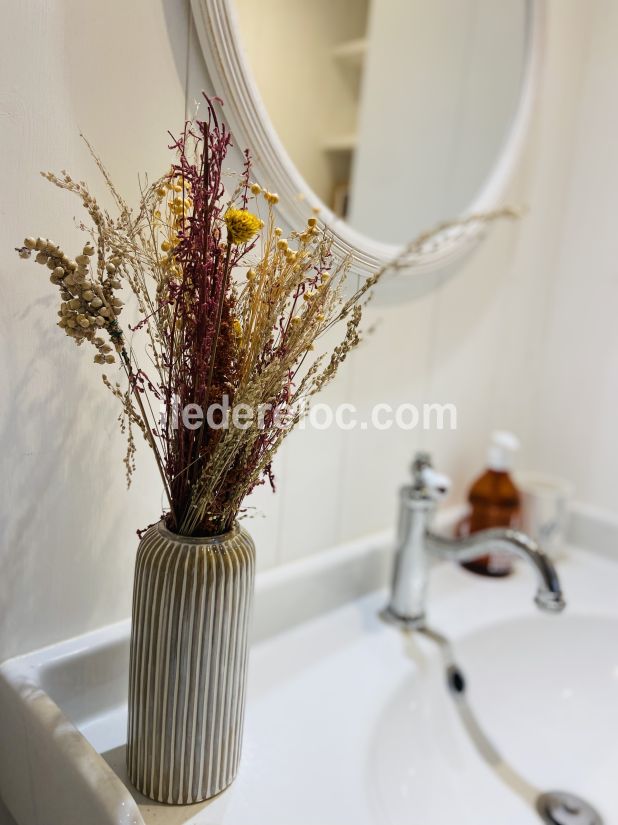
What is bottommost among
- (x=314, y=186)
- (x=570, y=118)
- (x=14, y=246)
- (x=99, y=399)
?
(x=99, y=399)

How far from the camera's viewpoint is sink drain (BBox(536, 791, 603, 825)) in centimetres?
63

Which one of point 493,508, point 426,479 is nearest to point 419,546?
point 426,479

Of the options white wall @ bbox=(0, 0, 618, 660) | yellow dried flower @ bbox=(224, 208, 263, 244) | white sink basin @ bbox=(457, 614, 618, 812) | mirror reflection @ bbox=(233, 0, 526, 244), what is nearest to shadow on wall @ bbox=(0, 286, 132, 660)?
white wall @ bbox=(0, 0, 618, 660)

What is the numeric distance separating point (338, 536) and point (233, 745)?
1.09 feet

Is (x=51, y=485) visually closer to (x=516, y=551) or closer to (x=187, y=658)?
(x=187, y=658)

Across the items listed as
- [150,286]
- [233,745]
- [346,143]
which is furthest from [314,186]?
[233,745]

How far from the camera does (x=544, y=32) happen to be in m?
0.87

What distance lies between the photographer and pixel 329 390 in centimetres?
70

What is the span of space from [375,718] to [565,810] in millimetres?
223

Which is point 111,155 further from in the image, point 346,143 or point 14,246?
point 346,143

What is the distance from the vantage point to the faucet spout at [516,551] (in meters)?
0.65

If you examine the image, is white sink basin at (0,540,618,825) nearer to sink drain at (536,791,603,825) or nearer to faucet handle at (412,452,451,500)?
sink drain at (536,791,603,825)

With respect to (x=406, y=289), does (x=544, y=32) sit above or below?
above

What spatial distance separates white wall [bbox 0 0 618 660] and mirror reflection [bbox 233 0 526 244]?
3.6 inches
